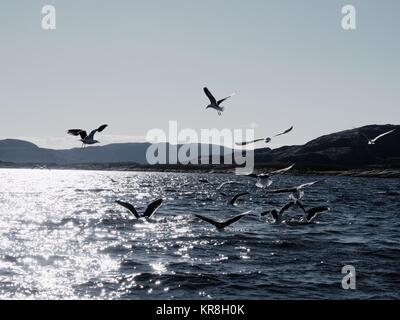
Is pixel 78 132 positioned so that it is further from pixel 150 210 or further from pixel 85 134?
pixel 150 210

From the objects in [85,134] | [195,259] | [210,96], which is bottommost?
[195,259]

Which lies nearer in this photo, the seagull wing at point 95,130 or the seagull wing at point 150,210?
the seagull wing at point 95,130

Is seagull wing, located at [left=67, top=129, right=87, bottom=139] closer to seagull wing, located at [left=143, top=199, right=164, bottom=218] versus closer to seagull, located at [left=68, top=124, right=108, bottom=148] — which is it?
seagull, located at [left=68, top=124, right=108, bottom=148]

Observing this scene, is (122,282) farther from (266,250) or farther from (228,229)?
(228,229)

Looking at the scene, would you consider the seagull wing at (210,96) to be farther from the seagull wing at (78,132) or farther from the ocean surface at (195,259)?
the ocean surface at (195,259)

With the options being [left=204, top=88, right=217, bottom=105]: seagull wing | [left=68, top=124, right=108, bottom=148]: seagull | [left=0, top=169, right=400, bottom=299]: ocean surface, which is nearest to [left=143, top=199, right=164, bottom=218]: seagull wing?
[left=0, top=169, right=400, bottom=299]: ocean surface

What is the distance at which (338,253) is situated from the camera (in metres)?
23.6

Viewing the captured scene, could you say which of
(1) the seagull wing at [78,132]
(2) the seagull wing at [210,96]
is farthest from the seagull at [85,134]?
(2) the seagull wing at [210,96]

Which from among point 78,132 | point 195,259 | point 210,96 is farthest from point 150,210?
point 210,96

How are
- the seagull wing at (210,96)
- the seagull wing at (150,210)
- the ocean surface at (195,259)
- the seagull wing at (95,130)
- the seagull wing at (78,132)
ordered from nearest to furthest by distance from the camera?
the ocean surface at (195,259) → the seagull wing at (78,132) → the seagull wing at (95,130) → the seagull wing at (150,210) → the seagull wing at (210,96)

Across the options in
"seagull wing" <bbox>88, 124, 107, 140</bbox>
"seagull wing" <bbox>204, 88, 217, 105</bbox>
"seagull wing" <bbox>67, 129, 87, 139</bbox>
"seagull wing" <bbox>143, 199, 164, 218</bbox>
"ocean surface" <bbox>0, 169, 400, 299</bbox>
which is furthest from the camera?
"seagull wing" <bbox>204, 88, 217, 105</bbox>

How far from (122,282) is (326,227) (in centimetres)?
1776
